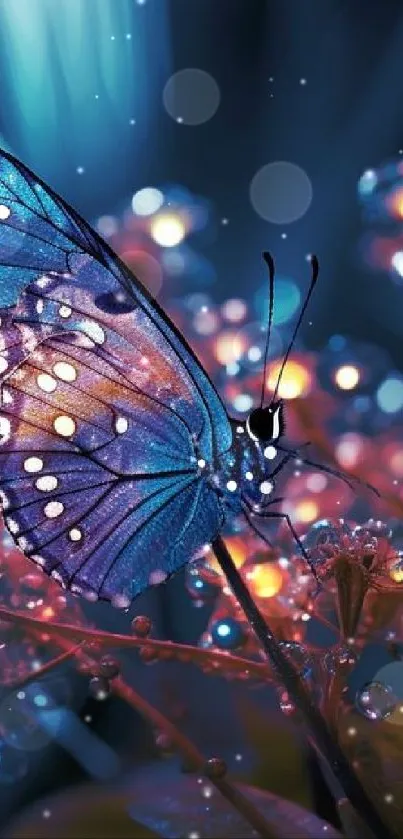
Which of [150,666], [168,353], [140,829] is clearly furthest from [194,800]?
[168,353]

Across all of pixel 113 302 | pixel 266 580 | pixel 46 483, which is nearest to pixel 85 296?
pixel 113 302

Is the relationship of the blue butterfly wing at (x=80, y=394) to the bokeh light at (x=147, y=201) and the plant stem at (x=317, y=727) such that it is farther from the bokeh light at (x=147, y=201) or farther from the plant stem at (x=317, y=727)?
the bokeh light at (x=147, y=201)

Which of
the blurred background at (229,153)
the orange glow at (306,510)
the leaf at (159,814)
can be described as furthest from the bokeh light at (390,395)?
the leaf at (159,814)

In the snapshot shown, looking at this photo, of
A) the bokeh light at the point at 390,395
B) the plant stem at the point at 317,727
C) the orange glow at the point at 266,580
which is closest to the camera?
the plant stem at the point at 317,727

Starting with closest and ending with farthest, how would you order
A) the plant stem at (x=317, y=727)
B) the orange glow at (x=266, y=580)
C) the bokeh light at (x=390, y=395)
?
1. the plant stem at (x=317, y=727)
2. the orange glow at (x=266, y=580)
3. the bokeh light at (x=390, y=395)

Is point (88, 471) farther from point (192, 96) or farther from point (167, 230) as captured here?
point (192, 96)

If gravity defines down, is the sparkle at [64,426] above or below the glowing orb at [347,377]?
below

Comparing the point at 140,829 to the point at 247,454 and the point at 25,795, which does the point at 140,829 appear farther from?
the point at 247,454
